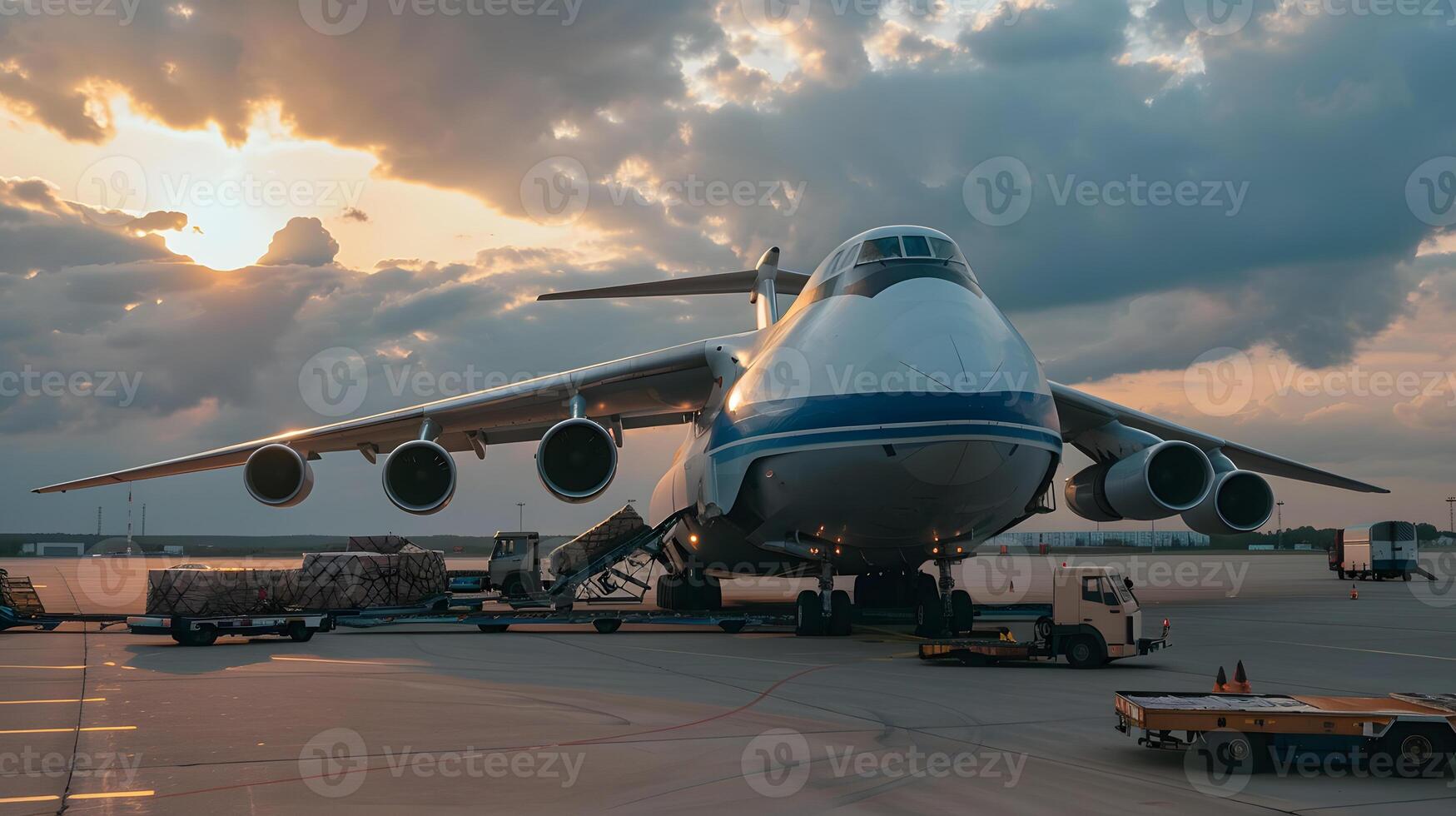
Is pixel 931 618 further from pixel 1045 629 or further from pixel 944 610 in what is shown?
pixel 1045 629

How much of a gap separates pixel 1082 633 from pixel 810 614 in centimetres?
500

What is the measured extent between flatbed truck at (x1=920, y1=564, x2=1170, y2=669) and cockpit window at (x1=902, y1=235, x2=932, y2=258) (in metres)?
4.71

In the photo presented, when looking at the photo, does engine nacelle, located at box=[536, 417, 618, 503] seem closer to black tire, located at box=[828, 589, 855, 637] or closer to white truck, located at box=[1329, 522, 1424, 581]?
black tire, located at box=[828, 589, 855, 637]

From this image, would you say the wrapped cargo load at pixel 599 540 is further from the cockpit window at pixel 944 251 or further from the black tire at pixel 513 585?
the cockpit window at pixel 944 251

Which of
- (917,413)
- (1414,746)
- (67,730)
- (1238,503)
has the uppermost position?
(917,413)

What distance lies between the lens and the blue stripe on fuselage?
12.7m

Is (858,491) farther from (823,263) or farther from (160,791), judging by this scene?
(160,791)

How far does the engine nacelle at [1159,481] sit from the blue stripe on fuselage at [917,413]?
4759 millimetres

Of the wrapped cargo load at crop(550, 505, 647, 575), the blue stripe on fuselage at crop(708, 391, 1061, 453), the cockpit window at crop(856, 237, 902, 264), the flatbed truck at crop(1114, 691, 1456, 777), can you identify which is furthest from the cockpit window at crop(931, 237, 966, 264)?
the wrapped cargo load at crop(550, 505, 647, 575)

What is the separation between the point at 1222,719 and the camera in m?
6.90

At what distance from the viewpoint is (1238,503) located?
18.8 meters

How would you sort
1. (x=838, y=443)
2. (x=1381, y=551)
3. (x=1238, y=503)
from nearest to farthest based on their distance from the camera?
(x=838, y=443) → (x=1238, y=503) → (x=1381, y=551)

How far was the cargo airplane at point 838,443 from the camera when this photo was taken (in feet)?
43.1

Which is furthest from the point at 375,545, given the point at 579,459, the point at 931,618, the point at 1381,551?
the point at 1381,551
